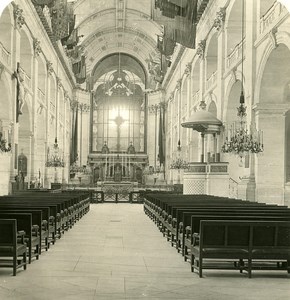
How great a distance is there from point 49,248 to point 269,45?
30.0ft

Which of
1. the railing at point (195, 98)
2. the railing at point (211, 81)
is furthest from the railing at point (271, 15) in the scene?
the railing at point (195, 98)

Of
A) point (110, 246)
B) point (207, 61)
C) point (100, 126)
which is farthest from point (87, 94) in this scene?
point (110, 246)

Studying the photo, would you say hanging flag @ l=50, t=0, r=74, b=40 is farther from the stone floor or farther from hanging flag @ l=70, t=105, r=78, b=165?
the stone floor

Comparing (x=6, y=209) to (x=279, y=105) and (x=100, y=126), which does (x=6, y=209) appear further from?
(x=100, y=126)

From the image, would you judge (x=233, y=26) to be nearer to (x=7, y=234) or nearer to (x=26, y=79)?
(x=26, y=79)

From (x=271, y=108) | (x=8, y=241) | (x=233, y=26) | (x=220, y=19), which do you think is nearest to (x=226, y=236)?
(x=8, y=241)

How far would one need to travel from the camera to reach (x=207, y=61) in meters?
24.9

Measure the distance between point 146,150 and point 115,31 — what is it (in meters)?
10.9

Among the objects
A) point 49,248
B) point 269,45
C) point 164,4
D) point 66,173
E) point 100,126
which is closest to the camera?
point 49,248

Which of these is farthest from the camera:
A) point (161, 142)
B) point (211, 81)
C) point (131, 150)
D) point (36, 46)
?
point (131, 150)

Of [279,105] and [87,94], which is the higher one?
[87,94]

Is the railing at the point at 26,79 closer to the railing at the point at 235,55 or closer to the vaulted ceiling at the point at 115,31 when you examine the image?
the railing at the point at 235,55

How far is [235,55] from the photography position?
19375 mm

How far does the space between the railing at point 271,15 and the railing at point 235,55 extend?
164 centimetres
